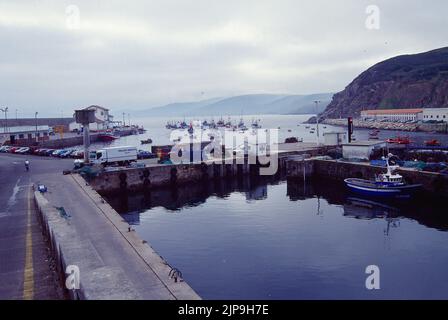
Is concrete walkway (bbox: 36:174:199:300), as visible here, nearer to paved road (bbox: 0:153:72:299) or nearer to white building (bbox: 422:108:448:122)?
paved road (bbox: 0:153:72:299)

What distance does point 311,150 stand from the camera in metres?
83.5

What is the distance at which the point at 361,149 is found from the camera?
7162cm

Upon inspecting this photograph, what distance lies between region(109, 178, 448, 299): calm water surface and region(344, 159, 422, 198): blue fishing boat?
1.78m

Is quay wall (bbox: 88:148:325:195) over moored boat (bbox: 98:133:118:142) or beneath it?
beneath

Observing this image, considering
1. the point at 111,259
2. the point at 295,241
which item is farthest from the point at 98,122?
the point at 111,259

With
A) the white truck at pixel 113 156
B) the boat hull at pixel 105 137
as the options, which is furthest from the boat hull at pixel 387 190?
the boat hull at pixel 105 137

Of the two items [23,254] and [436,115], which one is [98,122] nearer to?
[436,115]

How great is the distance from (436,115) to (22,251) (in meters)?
205

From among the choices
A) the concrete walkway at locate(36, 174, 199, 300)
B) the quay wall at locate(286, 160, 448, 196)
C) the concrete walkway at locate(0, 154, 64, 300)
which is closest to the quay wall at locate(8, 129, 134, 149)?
the concrete walkway at locate(0, 154, 64, 300)

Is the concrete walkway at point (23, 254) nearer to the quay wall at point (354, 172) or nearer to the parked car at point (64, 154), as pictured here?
the parked car at point (64, 154)

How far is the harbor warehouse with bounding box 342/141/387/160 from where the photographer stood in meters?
71.2

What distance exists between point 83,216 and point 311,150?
58.3 metres

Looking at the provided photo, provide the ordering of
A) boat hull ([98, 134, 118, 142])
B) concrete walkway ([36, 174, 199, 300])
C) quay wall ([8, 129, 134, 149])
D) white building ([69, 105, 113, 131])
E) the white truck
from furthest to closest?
1. white building ([69, 105, 113, 131])
2. boat hull ([98, 134, 118, 142])
3. quay wall ([8, 129, 134, 149])
4. the white truck
5. concrete walkway ([36, 174, 199, 300])

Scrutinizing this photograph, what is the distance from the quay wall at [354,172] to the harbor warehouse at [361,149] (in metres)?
4.88
